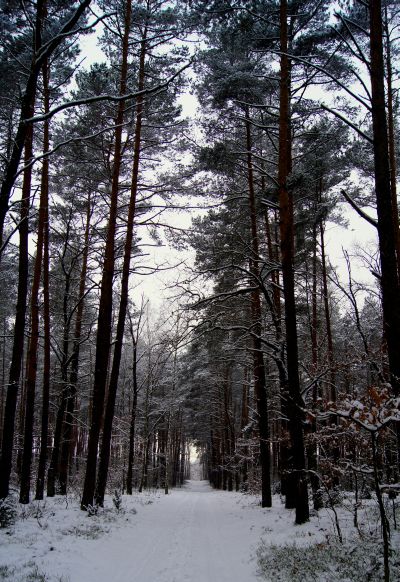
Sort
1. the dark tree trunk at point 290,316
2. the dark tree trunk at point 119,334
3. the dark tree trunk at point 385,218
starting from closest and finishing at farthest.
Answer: the dark tree trunk at point 385,218, the dark tree trunk at point 290,316, the dark tree trunk at point 119,334

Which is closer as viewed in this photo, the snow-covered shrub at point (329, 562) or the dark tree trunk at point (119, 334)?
the snow-covered shrub at point (329, 562)

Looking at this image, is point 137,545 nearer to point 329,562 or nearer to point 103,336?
point 329,562

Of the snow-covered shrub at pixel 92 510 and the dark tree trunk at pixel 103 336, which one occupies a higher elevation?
the dark tree trunk at pixel 103 336

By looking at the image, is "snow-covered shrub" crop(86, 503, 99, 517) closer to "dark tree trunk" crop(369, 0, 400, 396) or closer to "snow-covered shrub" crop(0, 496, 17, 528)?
"snow-covered shrub" crop(0, 496, 17, 528)

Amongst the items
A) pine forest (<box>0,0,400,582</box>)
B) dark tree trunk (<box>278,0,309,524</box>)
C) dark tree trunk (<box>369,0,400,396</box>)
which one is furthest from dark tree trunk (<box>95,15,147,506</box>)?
dark tree trunk (<box>369,0,400,396</box>)

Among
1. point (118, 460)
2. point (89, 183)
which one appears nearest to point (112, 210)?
point (89, 183)

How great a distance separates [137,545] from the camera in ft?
26.8

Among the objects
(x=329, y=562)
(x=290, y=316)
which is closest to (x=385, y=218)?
(x=290, y=316)

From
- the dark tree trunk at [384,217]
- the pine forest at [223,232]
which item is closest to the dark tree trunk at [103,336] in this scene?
the pine forest at [223,232]

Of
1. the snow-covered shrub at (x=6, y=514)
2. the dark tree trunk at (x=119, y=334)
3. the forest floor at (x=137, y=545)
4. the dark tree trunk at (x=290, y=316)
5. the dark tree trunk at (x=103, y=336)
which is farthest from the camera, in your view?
the dark tree trunk at (x=119, y=334)

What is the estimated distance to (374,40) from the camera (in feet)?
21.5

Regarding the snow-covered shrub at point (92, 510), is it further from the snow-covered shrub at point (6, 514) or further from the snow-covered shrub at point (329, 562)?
the snow-covered shrub at point (329, 562)

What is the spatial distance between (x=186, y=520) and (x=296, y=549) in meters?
6.94

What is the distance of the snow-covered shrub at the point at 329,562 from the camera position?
16.6ft
